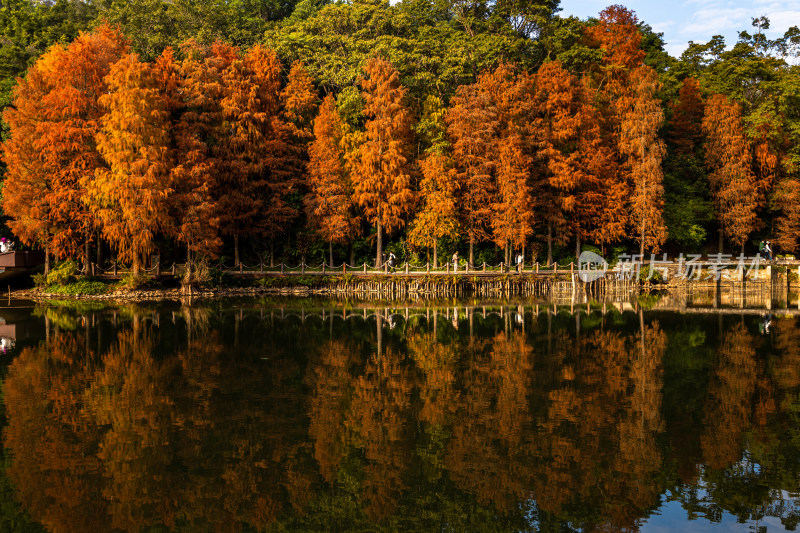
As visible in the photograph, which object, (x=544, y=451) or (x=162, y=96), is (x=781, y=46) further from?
(x=544, y=451)

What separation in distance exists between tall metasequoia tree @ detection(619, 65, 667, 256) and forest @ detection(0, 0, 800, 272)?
0.51ft

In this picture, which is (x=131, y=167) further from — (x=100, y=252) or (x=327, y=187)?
(x=327, y=187)

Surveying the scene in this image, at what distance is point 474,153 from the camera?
38.3m

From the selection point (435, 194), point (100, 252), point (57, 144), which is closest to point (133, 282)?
point (100, 252)

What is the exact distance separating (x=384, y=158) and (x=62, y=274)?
19.5m

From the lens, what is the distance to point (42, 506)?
6.96m

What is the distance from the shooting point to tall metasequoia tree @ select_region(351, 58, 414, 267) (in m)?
37.2

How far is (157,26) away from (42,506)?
42.7m

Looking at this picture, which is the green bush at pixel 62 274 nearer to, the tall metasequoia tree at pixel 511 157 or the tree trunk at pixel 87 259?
the tree trunk at pixel 87 259

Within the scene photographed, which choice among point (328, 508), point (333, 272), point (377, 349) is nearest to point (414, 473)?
point (328, 508)

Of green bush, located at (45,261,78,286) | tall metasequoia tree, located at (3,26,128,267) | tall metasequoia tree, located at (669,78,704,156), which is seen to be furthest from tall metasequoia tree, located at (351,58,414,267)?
tall metasequoia tree, located at (669,78,704,156)

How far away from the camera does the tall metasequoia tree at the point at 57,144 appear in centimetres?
3203

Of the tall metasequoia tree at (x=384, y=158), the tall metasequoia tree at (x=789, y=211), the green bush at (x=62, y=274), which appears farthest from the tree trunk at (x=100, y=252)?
the tall metasequoia tree at (x=789, y=211)

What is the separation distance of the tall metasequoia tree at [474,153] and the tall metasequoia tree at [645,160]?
9345 millimetres
